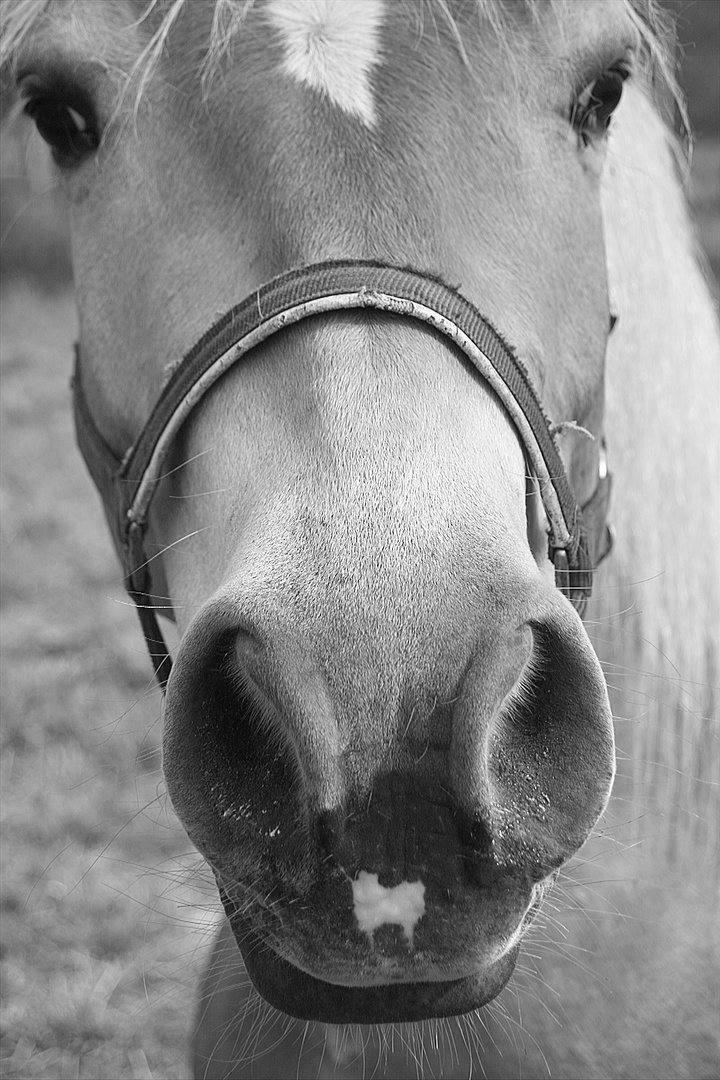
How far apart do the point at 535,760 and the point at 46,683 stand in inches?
120

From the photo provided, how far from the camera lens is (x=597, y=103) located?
4.42ft

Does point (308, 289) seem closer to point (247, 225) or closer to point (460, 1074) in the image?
point (247, 225)

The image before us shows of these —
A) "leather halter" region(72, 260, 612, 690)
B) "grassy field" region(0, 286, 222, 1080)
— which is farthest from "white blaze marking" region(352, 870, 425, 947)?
"leather halter" region(72, 260, 612, 690)

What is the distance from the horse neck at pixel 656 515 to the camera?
160 centimetres

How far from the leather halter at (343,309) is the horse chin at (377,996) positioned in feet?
1.55

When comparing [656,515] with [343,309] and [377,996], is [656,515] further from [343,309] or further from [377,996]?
[377,996]

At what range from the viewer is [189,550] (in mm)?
1244

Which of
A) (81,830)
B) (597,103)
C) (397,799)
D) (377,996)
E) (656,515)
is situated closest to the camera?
(397,799)

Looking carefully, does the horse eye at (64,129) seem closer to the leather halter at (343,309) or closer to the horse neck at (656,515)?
the leather halter at (343,309)

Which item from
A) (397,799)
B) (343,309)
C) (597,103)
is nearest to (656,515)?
(597,103)

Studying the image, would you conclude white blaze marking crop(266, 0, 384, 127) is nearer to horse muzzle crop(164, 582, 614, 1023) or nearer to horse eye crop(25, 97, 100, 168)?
horse eye crop(25, 97, 100, 168)

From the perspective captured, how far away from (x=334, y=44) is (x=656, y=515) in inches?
34.0

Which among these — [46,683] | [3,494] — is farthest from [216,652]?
[3,494]

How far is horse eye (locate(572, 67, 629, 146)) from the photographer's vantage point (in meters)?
1.32
